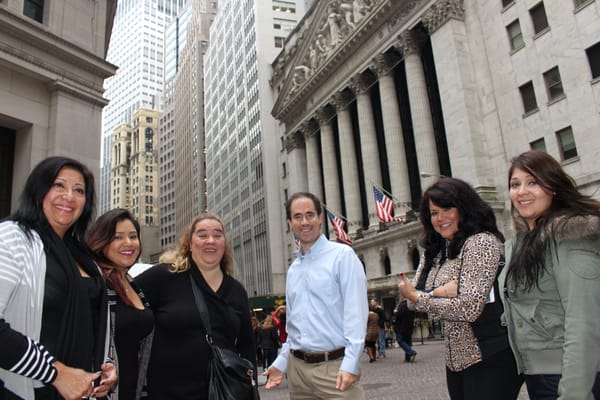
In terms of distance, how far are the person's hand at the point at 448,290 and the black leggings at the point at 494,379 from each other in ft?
1.87

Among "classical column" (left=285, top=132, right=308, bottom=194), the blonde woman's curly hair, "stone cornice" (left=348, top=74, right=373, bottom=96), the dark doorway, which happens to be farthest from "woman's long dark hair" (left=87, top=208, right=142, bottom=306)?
"classical column" (left=285, top=132, right=308, bottom=194)

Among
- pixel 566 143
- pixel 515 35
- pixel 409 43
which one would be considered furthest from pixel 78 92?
pixel 409 43

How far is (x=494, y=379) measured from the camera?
348 centimetres

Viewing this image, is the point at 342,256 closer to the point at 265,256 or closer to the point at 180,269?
the point at 180,269

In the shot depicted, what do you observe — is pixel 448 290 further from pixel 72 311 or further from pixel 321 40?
pixel 321 40

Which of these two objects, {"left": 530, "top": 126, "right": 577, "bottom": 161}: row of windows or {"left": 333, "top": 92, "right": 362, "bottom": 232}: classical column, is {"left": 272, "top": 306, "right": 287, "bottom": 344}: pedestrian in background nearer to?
{"left": 530, "top": 126, "right": 577, "bottom": 161}: row of windows

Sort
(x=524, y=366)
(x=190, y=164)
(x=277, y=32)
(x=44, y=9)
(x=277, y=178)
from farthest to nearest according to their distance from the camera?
(x=190, y=164)
(x=277, y=32)
(x=277, y=178)
(x=44, y=9)
(x=524, y=366)

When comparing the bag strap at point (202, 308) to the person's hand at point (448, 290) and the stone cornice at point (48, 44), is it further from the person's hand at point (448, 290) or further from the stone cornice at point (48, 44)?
the stone cornice at point (48, 44)

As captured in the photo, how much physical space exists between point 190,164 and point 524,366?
375 ft

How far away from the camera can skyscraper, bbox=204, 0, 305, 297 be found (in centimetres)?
6191

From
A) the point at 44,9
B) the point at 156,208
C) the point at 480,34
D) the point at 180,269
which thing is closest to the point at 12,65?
the point at 44,9

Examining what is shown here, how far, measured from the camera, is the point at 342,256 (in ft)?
14.7

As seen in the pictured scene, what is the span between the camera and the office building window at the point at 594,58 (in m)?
22.8

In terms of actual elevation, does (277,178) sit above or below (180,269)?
above
